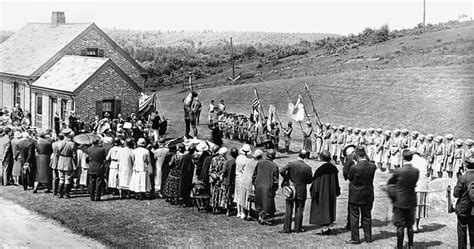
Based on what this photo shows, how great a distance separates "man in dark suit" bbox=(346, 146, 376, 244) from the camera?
45.7 feet

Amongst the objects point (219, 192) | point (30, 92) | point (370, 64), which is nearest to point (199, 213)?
point (219, 192)

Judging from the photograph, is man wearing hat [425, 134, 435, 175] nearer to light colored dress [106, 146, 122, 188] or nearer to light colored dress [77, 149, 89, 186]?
light colored dress [106, 146, 122, 188]

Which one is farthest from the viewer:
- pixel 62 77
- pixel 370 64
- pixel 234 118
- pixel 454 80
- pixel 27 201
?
pixel 370 64

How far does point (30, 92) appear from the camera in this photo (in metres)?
35.6

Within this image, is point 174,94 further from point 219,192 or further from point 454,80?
point 219,192

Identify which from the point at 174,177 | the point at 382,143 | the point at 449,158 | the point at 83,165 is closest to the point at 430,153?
the point at 449,158

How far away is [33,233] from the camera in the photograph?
14781 mm

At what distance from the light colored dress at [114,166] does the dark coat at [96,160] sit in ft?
1.14

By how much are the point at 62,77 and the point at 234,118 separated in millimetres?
9794

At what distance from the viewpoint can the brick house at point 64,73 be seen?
31.4m

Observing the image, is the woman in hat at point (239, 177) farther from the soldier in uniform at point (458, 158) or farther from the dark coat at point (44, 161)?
the soldier in uniform at point (458, 158)

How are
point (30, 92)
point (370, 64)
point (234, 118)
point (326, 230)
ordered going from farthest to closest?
point (370, 64), point (30, 92), point (234, 118), point (326, 230)

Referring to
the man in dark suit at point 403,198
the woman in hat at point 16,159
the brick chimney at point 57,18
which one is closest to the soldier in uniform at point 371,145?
the man in dark suit at point 403,198

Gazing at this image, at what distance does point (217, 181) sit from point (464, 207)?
20.4 ft
